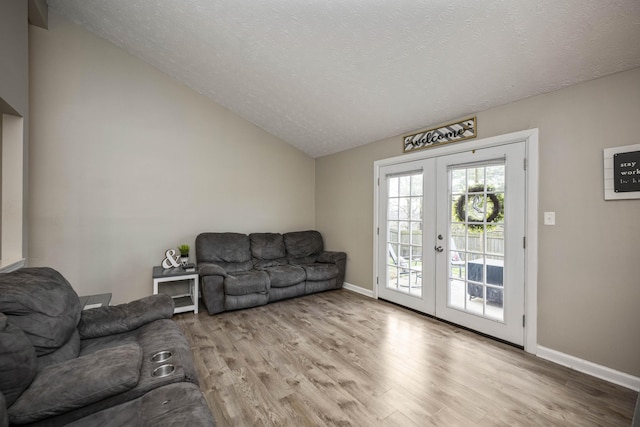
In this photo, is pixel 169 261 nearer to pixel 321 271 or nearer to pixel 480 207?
pixel 321 271

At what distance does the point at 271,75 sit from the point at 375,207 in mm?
2317

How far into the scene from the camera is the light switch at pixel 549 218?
2455 mm

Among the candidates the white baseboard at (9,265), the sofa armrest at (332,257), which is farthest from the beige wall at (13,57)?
the sofa armrest at (332,257)

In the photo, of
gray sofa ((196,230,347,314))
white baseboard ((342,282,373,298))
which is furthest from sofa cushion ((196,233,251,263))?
white baseboard ((342,282,373,298))

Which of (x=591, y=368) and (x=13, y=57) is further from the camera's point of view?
(x=13, y=57)

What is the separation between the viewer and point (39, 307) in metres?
1.49

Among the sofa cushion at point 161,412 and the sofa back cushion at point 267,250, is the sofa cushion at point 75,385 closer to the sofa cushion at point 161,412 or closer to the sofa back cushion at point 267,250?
the sofa cushion at point 161,412

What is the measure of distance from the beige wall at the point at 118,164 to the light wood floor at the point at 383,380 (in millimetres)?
1536

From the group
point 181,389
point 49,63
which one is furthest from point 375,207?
point 49,63

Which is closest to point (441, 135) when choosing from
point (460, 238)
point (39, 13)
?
point (460, 238)

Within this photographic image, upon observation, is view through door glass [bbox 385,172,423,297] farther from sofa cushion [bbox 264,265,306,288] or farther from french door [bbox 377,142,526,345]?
sofa cushion [bbox 264,265,306,288]

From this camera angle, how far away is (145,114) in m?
3.86

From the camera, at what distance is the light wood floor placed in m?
1.76

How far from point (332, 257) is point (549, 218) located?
2955 millimetres
